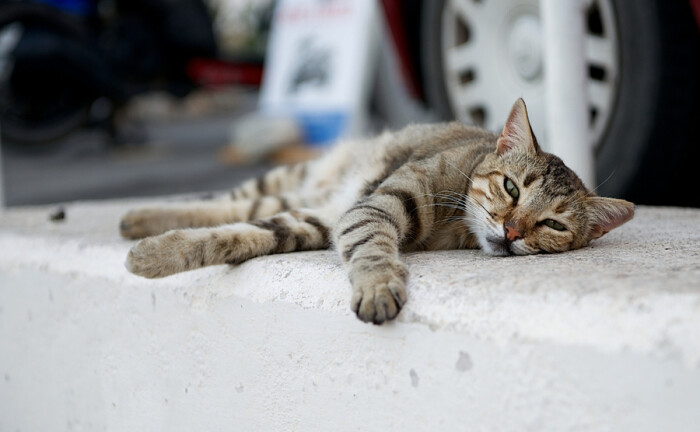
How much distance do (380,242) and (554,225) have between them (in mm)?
511

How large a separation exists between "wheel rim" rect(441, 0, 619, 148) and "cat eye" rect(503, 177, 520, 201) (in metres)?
1.28

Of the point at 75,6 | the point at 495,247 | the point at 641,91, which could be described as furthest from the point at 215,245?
the point at 75,6

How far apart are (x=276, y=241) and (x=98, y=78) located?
5.16 m

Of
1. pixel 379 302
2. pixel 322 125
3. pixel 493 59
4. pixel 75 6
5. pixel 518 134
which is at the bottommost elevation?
pixel 322 125

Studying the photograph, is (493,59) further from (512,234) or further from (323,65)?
(323,65)

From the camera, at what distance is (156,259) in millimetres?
1854

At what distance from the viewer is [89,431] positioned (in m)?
2.20

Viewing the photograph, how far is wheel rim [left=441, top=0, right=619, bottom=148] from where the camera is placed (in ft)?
10.8

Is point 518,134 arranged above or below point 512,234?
above

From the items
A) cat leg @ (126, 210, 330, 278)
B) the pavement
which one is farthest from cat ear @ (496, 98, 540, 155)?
the pavement

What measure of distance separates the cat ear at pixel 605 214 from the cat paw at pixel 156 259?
1.16 meters

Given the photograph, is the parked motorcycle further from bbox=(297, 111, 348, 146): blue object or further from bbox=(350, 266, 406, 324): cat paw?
bbox=(350, 266, 406, 324): cat paw

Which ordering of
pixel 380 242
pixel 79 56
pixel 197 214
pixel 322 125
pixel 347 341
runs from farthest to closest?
pixel 79 56 < pixel 322 125 < pixel 197 214 < pixel 380 242 < pixel 347 341

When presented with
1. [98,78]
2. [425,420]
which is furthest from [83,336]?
[98,78]
